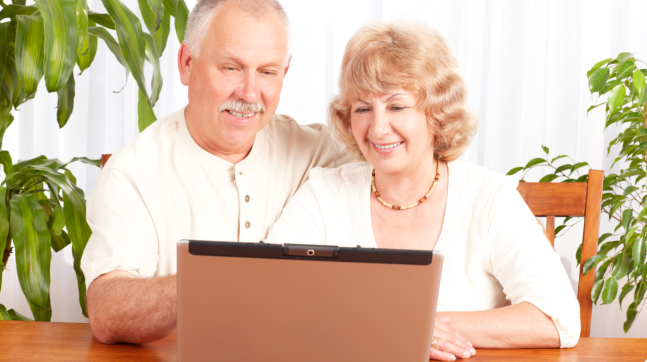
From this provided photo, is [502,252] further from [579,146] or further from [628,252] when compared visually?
[579,146]

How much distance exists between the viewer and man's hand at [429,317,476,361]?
3.41ft

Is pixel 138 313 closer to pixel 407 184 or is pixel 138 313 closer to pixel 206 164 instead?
pixel 206 164

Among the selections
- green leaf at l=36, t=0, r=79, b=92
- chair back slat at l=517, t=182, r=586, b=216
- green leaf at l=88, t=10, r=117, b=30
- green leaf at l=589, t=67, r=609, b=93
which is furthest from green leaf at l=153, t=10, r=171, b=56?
green leaf at l=589, t=67, r=609, b=93

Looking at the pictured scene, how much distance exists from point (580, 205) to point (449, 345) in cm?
69

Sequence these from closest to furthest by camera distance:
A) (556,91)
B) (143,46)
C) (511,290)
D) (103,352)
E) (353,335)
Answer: (353,335) → (103,352) → (511,290) → (143,46) → (556,91)

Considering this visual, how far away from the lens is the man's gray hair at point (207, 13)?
1454mm

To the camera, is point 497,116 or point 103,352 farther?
point 497,116

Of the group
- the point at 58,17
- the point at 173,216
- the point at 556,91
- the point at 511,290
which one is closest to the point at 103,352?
the point at 173,216

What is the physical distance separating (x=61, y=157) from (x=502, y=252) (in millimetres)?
2391

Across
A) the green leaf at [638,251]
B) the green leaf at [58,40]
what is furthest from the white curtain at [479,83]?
the green leaf at [58,40]

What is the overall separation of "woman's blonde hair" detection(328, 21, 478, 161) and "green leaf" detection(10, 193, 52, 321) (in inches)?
37.1

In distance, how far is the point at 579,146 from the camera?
288 centimetres

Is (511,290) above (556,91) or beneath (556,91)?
beneath

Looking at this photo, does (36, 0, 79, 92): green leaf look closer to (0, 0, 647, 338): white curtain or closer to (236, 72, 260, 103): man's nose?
(236, 72, 260, 103): man's nose
